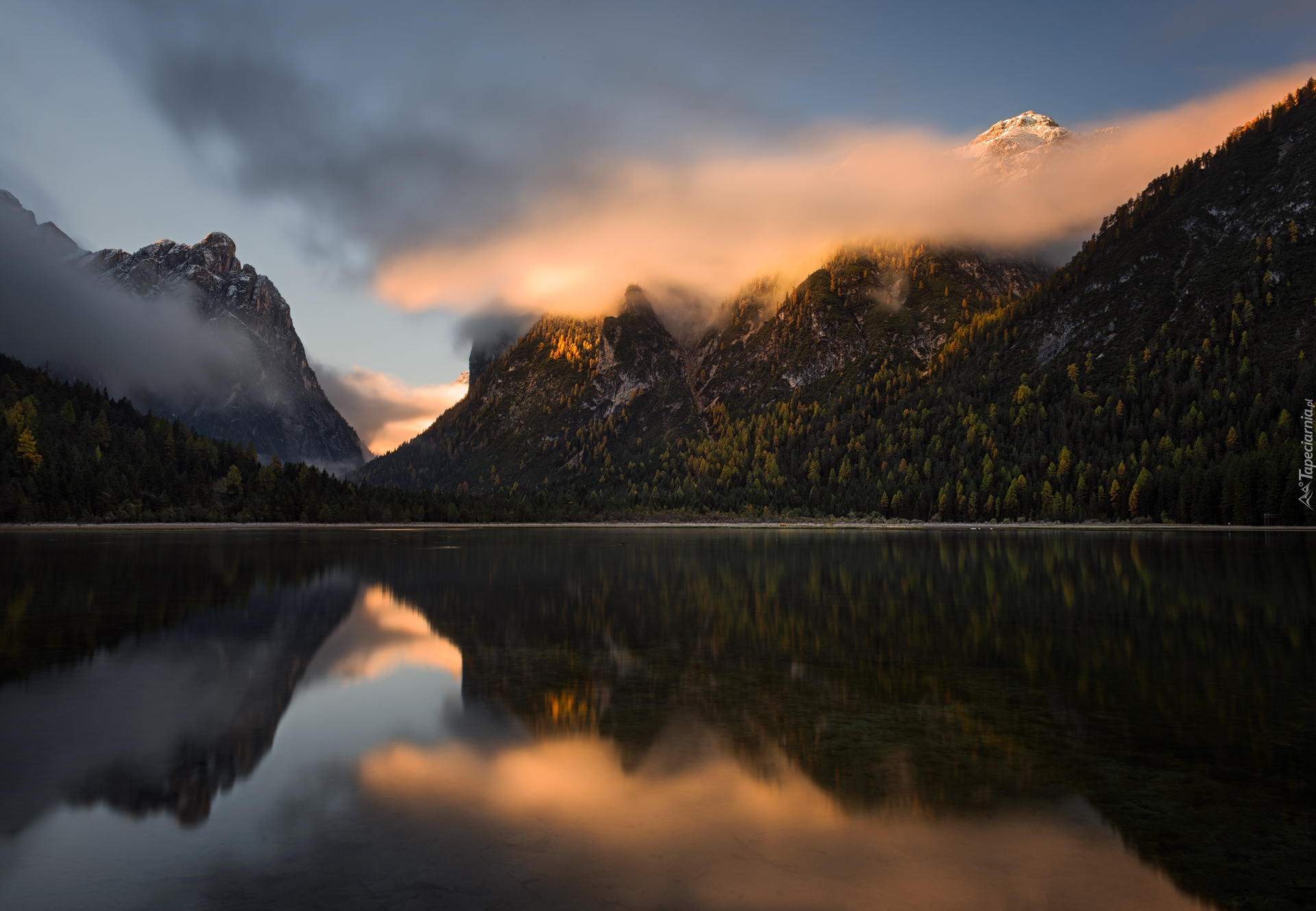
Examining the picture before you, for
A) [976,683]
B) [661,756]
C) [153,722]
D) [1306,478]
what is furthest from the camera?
[1306,478]

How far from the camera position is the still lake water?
10.4m

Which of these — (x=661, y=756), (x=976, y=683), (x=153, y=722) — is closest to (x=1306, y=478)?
(x=976, y=683)

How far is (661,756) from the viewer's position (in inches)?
612

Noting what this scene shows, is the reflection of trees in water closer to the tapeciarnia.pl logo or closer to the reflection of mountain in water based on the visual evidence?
the reflection of mountain in water

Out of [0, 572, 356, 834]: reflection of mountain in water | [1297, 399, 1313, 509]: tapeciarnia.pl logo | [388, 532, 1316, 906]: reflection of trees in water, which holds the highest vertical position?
[1297, 399, 1313, 509]: tapeciarnia.pl logo

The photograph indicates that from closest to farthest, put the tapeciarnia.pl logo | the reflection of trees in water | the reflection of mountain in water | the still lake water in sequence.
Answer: the still lake water → the reflection of trees in water → the reflection of mountain in water → the tapeciarnia.pl logo

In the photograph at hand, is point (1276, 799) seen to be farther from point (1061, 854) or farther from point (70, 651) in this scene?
point (70, 651)

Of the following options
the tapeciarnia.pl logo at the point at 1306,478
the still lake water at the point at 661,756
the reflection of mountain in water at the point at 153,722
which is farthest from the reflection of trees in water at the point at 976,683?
the tapeciarnia.pl logo at the point at 1306,478

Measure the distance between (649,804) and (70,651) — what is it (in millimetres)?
23675

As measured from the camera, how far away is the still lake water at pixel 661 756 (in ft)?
34.0

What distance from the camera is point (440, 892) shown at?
32.4 ft

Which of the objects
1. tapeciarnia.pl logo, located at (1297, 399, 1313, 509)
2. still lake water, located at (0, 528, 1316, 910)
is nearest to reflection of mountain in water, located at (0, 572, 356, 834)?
still lake water, located at (0, 528, 1316, 910)

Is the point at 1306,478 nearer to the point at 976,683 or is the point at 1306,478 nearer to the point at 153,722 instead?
the point at 976,683

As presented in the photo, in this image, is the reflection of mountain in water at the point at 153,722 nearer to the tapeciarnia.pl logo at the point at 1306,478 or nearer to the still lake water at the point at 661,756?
the still lake water at the point at 661,756
